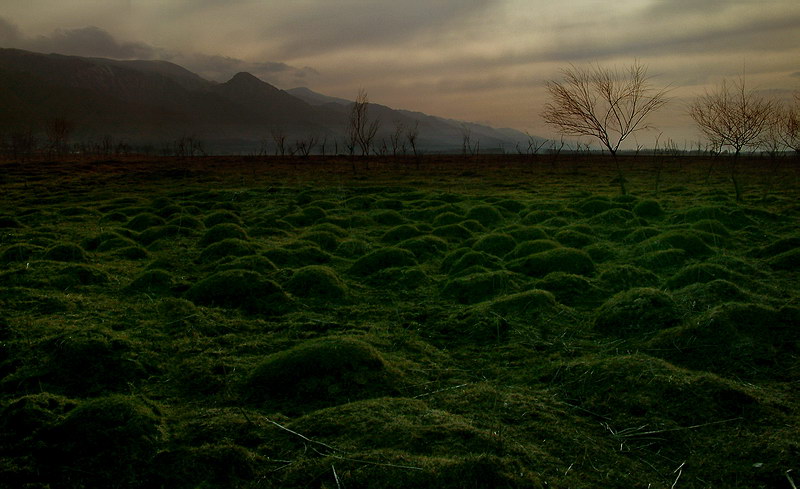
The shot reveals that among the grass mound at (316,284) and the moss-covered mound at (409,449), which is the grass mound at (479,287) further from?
the moss-covered mound at (409,449)

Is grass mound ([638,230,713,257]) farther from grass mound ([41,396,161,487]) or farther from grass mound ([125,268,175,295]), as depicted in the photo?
grass mound ([41,396,161,487])

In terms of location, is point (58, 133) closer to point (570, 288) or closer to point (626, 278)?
point (570, 288)

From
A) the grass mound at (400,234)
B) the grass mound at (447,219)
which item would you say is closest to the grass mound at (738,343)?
the grass mound at (400,234)

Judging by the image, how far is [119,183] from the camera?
94.1 feet

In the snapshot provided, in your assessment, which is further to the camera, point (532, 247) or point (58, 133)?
point (58, 133)

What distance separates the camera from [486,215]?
15141 millimetres

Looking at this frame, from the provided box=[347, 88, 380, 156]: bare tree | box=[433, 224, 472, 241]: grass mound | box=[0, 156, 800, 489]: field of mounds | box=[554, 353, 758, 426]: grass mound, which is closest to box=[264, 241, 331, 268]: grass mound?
box=[0, 156, 800, 489]: field of mounds

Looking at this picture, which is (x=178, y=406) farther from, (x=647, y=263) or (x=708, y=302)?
(x=647, y=263)

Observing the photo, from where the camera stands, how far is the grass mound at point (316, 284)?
7742 mm

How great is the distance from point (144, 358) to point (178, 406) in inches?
46.4

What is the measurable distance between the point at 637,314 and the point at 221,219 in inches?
484

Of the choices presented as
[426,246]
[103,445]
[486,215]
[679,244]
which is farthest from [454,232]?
[103,445]

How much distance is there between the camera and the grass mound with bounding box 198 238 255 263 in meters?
10.1

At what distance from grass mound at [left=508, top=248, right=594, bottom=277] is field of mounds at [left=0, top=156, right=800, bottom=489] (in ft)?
0.15
